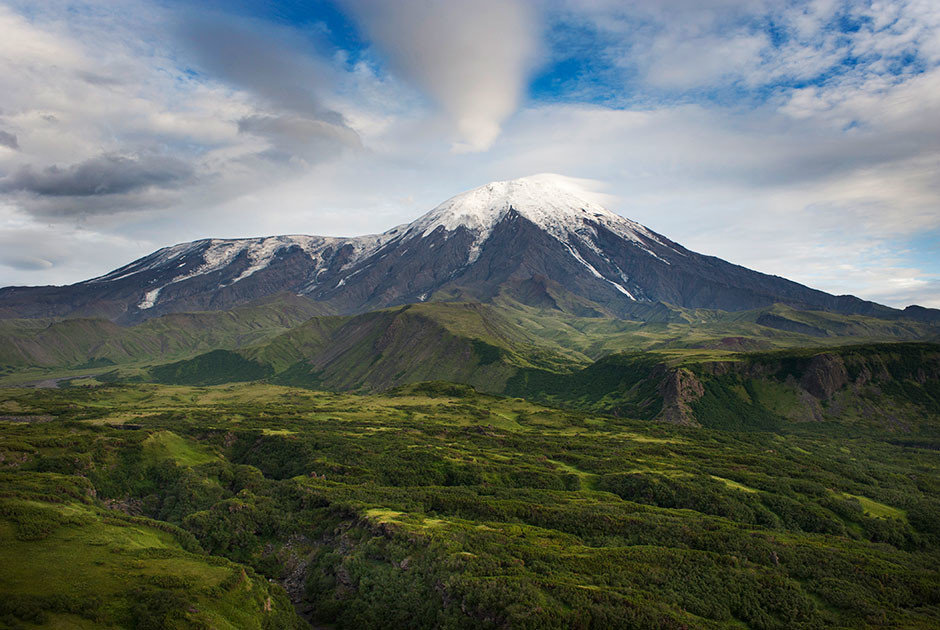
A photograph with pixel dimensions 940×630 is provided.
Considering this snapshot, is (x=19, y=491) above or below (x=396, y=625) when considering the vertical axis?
above

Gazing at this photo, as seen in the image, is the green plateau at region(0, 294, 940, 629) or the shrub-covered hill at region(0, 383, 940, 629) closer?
the green plateau at region(0, 294, 940, 629)

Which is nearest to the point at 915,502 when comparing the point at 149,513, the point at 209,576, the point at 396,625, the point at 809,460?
the point at 809,460

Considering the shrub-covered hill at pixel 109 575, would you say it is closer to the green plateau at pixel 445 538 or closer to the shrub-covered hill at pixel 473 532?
the green plateau at pixel 445 538

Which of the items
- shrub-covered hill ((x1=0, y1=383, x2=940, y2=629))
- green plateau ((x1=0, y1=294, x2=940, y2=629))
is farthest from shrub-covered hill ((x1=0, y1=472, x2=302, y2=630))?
shrub-covered hill ((x1=0, y1=383, x2=940, y2=629))

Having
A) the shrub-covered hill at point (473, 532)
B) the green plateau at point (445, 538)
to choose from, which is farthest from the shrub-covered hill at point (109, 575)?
the shrub-covered hill at point (473, 532)

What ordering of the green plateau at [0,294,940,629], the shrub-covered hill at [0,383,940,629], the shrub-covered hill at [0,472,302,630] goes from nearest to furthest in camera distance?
the shrub-covered hill at [0,472,302,630]
the green plateau at [0,294,940,629]
the shrub-covered hill at [0,383,940,629]

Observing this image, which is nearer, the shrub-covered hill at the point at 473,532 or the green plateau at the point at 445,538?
the green plateau at the point at 445,538

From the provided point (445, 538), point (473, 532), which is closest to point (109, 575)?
point (445, 538)

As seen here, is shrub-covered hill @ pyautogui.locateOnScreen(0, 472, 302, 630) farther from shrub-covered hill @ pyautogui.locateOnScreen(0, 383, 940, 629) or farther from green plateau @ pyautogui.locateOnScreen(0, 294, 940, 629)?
shrub-covered hill @ pyautogui.locateOnScreen(0, 383, 940, 629)

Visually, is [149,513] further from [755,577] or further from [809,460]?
[809,460]
